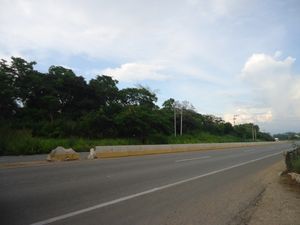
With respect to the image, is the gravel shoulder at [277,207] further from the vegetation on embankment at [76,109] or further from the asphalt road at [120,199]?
the vegetation on embankment at [76,109]

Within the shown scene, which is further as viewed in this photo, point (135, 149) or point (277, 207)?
point (135, 149)

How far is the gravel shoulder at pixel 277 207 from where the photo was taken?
25.0ft

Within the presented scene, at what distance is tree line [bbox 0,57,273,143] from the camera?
5913cm

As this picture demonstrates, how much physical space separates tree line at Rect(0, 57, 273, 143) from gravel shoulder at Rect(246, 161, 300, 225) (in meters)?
46.2

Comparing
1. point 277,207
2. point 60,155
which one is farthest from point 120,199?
point 60,155

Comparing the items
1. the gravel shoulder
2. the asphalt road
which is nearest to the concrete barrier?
the asphalt road

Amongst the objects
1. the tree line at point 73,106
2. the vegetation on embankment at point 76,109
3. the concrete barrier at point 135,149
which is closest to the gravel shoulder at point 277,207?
the concrete barrier at point 135,149

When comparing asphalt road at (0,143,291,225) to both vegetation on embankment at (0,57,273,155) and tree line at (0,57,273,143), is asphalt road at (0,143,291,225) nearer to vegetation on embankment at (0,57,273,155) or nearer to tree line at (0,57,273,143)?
vegetation on embankment at (0,57,273,155)

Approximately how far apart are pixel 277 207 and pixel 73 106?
65.7m

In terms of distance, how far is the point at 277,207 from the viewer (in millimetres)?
9062

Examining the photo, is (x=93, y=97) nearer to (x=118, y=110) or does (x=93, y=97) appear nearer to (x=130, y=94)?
(x=130, y=94)

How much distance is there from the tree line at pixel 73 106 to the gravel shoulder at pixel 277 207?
152ft

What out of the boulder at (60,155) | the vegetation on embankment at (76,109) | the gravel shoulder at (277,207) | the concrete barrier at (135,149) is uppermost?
the vegetation on embankment at (76,109)

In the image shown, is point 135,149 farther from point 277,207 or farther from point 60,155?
point 277,207
